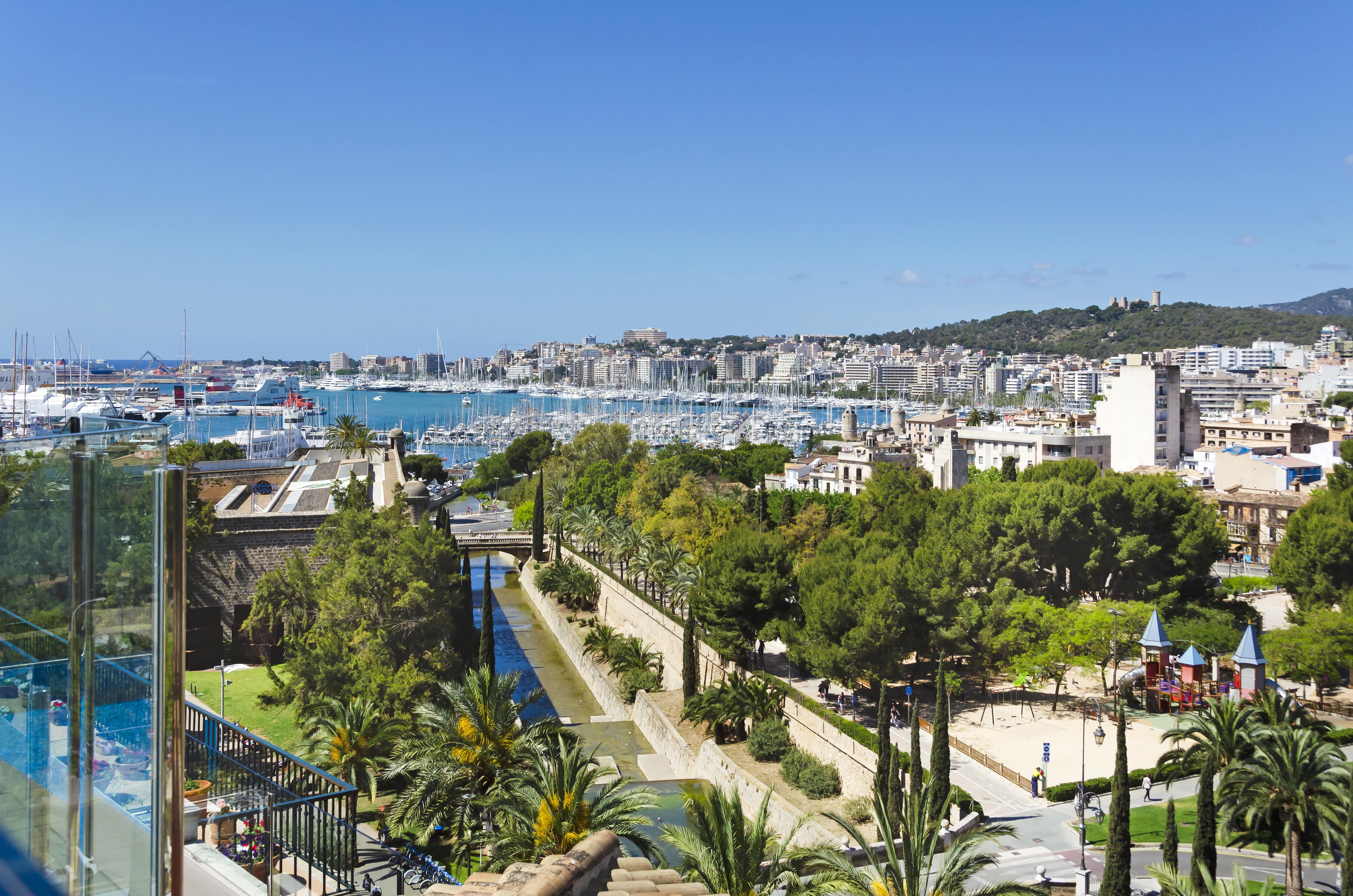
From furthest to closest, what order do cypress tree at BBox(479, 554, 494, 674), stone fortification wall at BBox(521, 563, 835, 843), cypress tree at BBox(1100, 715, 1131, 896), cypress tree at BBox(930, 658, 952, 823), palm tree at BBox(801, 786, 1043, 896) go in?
cypress tree at BBox(479, 554, 494, 674), stone fortification wall at BBox(521, 563, 835, 843), cypress tree at BBox(930, 658, 952, 823), cypress tree at BBox(1100, 715, 1131, 896), palm tree at BBox(801, 786, 1043, 896)

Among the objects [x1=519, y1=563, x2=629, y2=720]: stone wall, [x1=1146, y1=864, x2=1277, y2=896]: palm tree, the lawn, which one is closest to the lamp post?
the lawn

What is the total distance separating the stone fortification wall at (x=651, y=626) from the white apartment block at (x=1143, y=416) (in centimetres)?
2897

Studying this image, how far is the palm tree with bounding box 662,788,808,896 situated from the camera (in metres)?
10.4

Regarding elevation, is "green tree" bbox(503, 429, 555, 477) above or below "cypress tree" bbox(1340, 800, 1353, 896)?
above

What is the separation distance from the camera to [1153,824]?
15.6 meters

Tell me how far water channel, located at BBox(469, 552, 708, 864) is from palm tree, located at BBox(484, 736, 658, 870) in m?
0.99

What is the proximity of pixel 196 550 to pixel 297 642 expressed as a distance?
21.2ft

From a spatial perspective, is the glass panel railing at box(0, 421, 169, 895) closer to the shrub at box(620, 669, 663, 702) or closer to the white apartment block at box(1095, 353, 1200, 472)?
the shrub at box(620, 669, 663, 702)

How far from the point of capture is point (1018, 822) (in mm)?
15625

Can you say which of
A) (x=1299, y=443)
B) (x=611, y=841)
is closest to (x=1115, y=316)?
(x=1299, y=443)

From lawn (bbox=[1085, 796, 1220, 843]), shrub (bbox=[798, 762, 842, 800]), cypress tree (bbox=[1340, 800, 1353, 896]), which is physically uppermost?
cypress tree (bbox=[1340, 800, 1353, 896])

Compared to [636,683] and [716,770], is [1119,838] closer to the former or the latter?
[716,770]

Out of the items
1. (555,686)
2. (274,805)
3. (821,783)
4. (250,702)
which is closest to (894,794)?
(821,783)

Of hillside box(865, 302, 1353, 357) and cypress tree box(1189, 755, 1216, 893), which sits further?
hillside box(865, 302, 1353, 357)
